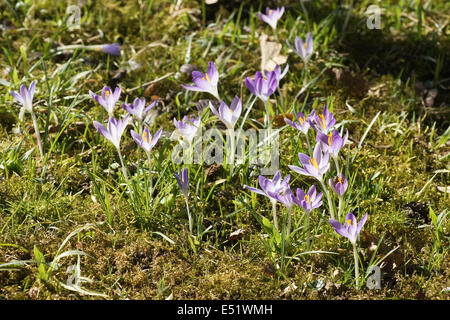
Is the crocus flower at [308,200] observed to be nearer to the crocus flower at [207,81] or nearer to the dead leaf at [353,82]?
the crocus flower at [207,81]

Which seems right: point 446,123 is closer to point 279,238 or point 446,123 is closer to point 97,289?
point 279,238

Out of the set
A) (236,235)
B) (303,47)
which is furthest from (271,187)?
(303,47)

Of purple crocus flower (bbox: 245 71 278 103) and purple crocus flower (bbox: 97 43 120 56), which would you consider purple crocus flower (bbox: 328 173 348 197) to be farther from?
purple crocus flower (bbox: 97 43 120 56)

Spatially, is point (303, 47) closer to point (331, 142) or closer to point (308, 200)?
point (331, 142)

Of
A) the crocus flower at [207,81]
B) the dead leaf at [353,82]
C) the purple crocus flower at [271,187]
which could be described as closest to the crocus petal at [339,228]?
the purple crocus flower at [271,187]

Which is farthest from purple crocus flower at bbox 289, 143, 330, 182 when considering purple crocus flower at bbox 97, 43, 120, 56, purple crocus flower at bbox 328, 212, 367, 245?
purple crocus flower at bbox 97, 43, 120, 56

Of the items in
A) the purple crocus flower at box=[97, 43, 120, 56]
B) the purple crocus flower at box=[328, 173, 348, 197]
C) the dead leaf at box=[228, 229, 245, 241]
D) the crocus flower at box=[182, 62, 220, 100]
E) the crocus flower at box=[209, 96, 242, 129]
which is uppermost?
the crocus flower at box=[182, 62, 220, 100]

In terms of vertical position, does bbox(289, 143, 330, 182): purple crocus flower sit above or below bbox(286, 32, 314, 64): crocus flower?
below

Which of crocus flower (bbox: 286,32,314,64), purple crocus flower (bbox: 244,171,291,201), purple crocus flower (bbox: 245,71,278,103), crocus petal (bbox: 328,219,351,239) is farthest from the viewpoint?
crocus flower (bbox: 286,32,314,64)
